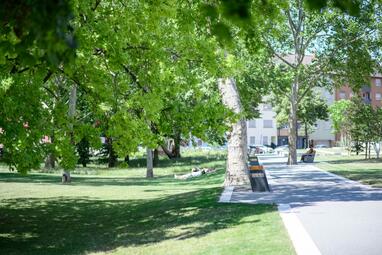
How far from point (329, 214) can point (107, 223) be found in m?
5.67

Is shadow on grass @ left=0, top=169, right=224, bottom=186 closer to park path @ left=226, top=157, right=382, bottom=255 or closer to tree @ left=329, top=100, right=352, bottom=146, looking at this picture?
park path @ left=226, top=157, right=382, bottom=255

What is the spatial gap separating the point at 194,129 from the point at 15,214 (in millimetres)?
6725

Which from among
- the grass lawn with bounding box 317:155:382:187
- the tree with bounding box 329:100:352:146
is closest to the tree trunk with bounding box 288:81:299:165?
the grass lawn with bounding box 317:155:382:187

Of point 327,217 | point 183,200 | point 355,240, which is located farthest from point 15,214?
point 355,240

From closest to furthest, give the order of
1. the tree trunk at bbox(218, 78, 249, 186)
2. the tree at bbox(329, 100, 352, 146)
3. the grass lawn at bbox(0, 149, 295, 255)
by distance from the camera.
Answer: the grass lawn at bbox(0, 149, 295, 255) < the tree trunk at bbox(218, 78, 249, 186) < the tree at bbox(329, 100, 352, 146)

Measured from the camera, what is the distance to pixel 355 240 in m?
8.23

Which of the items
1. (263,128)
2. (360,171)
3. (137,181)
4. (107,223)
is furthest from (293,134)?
(263,128)

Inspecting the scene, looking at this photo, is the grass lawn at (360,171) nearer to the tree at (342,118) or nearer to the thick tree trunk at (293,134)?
the thick tree trunk at (293,134)

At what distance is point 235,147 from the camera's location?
19156 millimetres

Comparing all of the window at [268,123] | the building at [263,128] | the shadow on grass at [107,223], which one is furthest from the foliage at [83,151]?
the window at [268,123]

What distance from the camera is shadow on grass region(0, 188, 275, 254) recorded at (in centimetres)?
1040

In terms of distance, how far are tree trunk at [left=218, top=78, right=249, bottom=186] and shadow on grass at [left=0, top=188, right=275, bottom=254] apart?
2.62 meters

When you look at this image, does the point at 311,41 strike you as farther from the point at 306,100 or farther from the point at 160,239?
the point at 306,100

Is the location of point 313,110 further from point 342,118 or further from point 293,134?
point 293,134
